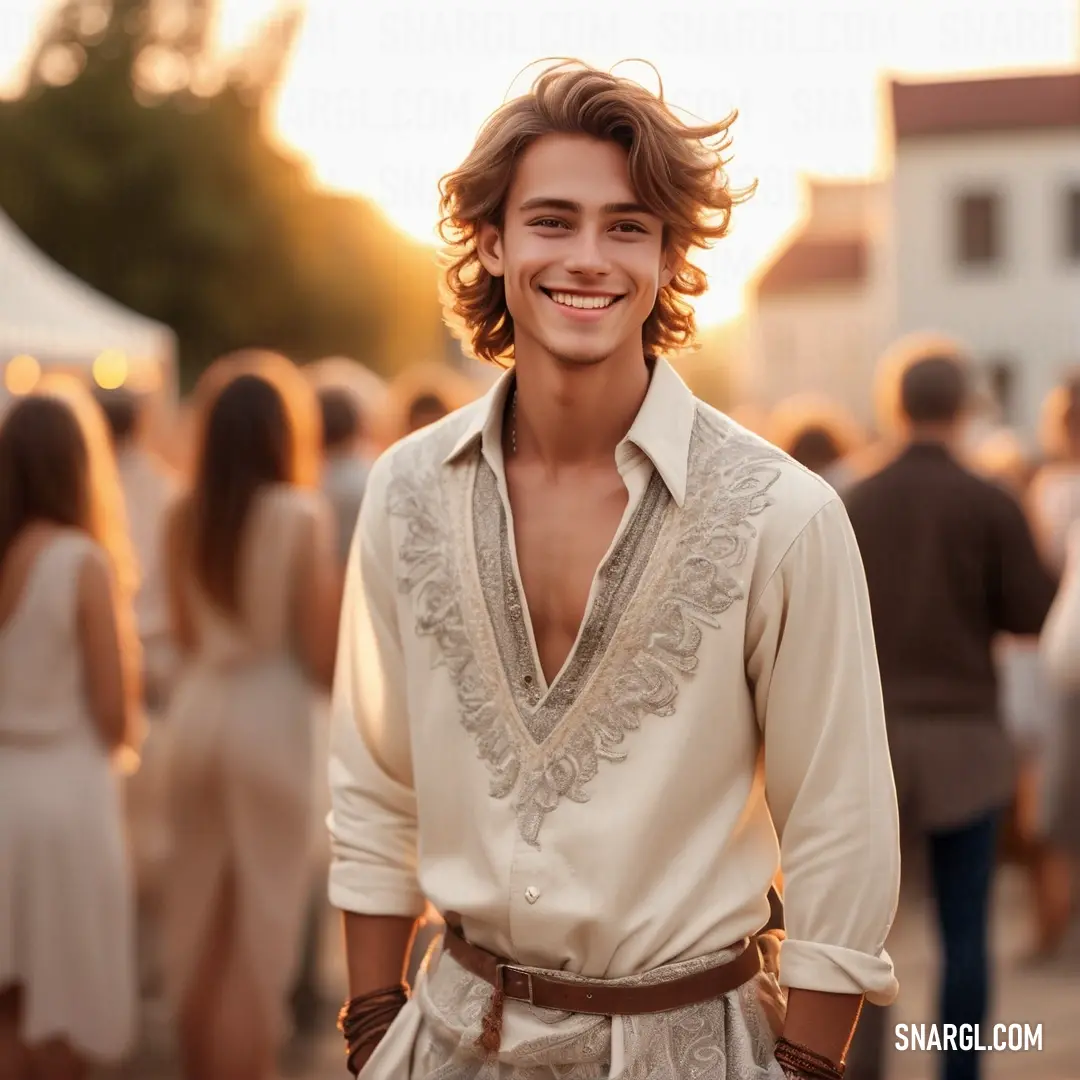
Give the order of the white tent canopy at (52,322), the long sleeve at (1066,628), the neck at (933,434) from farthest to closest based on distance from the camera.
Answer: the white tent canopy at (52,322) < the long sleeve at (1066,628) < the neck at (933,434)

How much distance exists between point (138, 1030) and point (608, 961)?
5.01 meters

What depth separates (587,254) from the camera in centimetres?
261

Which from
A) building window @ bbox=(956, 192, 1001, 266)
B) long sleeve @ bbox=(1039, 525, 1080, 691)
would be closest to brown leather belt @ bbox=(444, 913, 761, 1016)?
long sleeve @ bbox=(1039, 525, 1080, 691)

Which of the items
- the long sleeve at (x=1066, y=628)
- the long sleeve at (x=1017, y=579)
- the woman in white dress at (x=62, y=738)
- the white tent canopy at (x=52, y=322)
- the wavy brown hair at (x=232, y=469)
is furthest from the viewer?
the white tent canopy at (x=52, y=322)

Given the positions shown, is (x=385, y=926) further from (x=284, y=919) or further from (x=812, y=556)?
(x=284, y=919)

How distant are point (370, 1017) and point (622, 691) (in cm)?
66

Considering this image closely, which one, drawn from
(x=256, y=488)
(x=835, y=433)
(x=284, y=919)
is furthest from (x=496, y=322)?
(x=835, y=433)

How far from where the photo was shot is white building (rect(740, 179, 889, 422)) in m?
68.2

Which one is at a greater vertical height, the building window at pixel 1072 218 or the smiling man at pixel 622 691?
the building window at pixel 1072 218

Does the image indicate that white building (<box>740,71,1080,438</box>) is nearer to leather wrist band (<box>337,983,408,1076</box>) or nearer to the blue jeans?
the blue jeans

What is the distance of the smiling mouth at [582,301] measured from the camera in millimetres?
2635

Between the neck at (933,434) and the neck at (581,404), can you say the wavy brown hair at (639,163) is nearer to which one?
the neck at (581,404)

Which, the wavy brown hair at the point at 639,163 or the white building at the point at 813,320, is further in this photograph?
the white building at the point at 813,320

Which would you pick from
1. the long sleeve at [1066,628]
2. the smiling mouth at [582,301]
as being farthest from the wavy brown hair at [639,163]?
the long sleeve at [1066,628]
